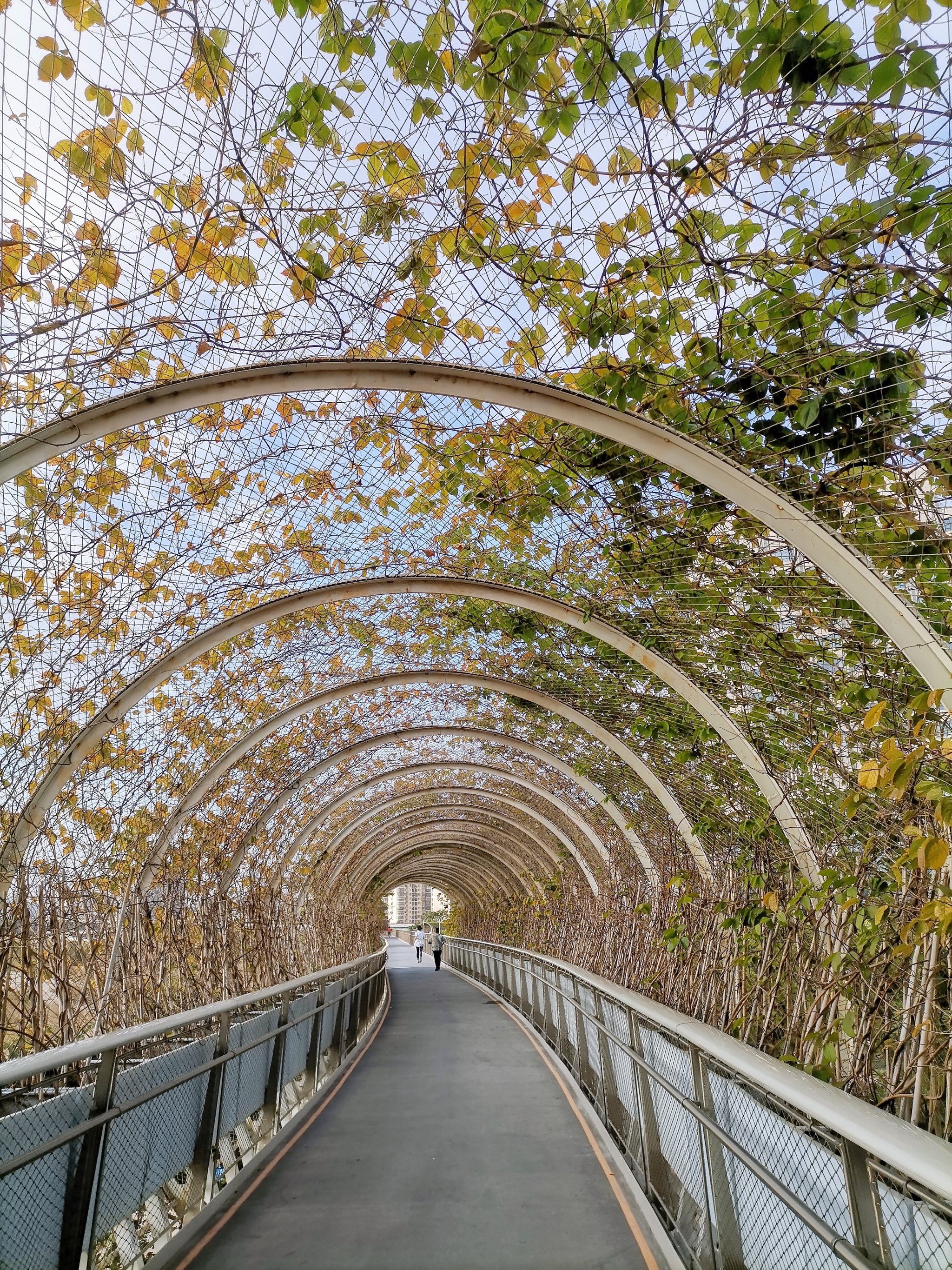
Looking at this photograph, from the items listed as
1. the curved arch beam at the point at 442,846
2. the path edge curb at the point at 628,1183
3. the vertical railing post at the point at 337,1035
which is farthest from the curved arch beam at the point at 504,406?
the curved arch beam at the point at 442,846

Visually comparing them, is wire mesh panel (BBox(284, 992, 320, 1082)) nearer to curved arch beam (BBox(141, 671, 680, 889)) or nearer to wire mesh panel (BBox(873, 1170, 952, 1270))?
curved arch beam (BBox(141, 671, 680, 889))

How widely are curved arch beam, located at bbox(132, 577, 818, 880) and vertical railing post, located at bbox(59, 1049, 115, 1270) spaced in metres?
4.18

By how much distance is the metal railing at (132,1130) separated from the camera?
245cm

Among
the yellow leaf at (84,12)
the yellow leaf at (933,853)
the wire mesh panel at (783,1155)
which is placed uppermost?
the yellow leaf at (84,12)

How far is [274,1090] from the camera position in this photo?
5262mm

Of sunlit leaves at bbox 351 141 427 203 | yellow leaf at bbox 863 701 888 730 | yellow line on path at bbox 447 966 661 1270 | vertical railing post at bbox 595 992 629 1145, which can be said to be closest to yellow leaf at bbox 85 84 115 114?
sunlit leaves at bbox 351 141 427 203

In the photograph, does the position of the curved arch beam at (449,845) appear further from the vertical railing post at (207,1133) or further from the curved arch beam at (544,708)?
the vertical railing post at (207,1133)

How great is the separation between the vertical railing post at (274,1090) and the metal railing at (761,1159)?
2226mm

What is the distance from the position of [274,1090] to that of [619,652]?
4373 mm

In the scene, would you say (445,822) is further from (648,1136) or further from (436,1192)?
(648,1136)

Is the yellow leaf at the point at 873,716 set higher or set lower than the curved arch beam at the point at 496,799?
lower

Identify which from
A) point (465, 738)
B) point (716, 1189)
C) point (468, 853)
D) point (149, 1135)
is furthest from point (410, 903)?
point (716, 1189)

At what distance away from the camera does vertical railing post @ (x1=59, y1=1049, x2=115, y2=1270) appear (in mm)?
2660

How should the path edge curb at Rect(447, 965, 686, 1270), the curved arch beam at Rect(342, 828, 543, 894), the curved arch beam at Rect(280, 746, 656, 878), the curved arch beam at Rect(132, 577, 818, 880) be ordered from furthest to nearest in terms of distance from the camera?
the curved arch beam at Rect(342, 828, 543, 894), the curved arch beam at Rect(280, 746, 656, 878), the curved arch beam at Rect(132, 577, 818, 880), the path edge curb at Rect(447, 965, 686, 1270)
